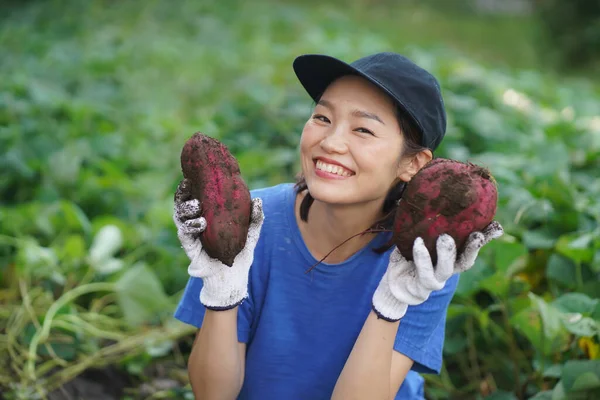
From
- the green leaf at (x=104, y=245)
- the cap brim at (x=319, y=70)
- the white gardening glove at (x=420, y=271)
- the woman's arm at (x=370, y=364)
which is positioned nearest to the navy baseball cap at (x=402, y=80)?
the cap brim at (x=319, y=70)

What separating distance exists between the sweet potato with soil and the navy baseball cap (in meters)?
0.30

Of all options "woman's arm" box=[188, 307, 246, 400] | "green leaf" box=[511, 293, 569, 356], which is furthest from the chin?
"green leaf" box=[511, 293, 569, 356]

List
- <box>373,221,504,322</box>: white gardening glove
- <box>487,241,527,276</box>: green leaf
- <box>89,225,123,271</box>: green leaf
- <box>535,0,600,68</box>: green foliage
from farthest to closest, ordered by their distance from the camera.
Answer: <box>535,0,600,68</box>: green foliage → <box>89,225,123,271</box>: green leaf → <box>487,241,527,276</box>: green leaf → <box>373,221,504,322</box>: white gardening glove

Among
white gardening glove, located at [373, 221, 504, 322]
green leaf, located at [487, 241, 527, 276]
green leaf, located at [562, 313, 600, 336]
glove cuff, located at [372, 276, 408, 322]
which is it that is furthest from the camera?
green leaf, located at [487, 241, 527, 276]

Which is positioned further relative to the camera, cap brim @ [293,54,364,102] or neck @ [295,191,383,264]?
neck @ [295,191,383,264]

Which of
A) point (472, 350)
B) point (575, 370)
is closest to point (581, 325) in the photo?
point (575, 370)

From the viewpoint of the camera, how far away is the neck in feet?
5.77

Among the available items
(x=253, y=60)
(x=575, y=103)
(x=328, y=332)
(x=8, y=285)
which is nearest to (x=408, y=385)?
(x=328, y=332)

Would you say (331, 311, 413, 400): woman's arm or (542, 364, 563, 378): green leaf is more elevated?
(331, 311, 413, 400): woman's arm

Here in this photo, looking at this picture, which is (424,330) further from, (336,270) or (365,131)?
(365,131)

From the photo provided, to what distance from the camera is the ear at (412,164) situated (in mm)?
1713

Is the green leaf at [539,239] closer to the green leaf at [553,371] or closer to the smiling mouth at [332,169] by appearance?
the green leaf at [553,371]

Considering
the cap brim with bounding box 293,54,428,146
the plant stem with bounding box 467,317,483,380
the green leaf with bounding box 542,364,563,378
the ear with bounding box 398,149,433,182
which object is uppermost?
the cap brim with bounding box 293,54,428,146

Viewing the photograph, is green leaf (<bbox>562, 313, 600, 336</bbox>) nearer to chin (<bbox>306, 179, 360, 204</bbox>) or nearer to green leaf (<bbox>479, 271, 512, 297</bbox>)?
green leaf (<bbox>479, 271, 512, 297</bbox>)
